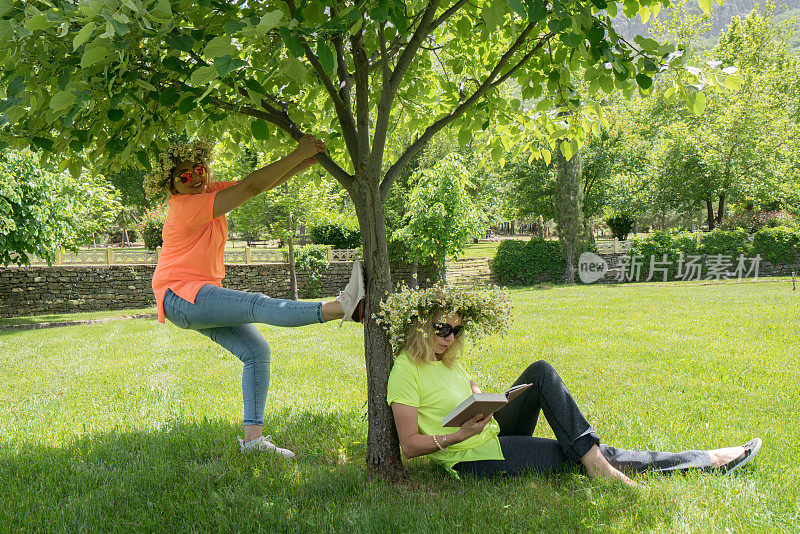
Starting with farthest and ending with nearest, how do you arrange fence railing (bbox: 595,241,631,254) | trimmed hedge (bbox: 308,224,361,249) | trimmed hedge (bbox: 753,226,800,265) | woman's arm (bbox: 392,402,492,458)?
trimmed hedge (bbox: 308,224,361,249) → fence railing (bbox: 595,241,631,254) → trimmed hedge (bbox: 753,226,800,265) → woman's arm (bbox: 392,402,492,458)

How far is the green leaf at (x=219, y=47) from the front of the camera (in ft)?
6.72

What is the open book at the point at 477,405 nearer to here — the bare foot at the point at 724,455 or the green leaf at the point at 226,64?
the bare foot at the point at 724,455

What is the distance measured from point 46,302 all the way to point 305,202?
9947mm

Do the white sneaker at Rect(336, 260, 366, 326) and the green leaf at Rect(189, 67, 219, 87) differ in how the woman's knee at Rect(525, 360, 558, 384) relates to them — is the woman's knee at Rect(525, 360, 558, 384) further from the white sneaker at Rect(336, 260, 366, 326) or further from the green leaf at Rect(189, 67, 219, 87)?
the green leaf at Rect(189, 67, 219, 87)

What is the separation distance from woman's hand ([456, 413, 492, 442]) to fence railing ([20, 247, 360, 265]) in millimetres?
19399

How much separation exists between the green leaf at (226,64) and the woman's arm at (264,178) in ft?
4.17

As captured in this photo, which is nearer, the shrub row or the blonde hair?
the blonde hair

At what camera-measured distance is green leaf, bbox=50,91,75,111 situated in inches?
90.9

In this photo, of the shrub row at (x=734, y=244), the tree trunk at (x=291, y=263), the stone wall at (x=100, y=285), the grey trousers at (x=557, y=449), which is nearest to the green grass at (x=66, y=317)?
the stone wall at (x=100, y=285)

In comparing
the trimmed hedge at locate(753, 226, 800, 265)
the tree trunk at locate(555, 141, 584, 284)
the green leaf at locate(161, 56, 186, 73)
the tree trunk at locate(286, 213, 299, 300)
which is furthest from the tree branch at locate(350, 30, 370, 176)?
the trimmed hedge at locate(753, 226, 800, 265)

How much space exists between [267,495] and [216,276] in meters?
1.44

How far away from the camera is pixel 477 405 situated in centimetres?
266

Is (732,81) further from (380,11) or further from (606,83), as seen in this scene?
(380,11)

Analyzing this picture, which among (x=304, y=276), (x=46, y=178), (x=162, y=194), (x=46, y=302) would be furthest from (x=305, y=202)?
(x=162, y=194)
